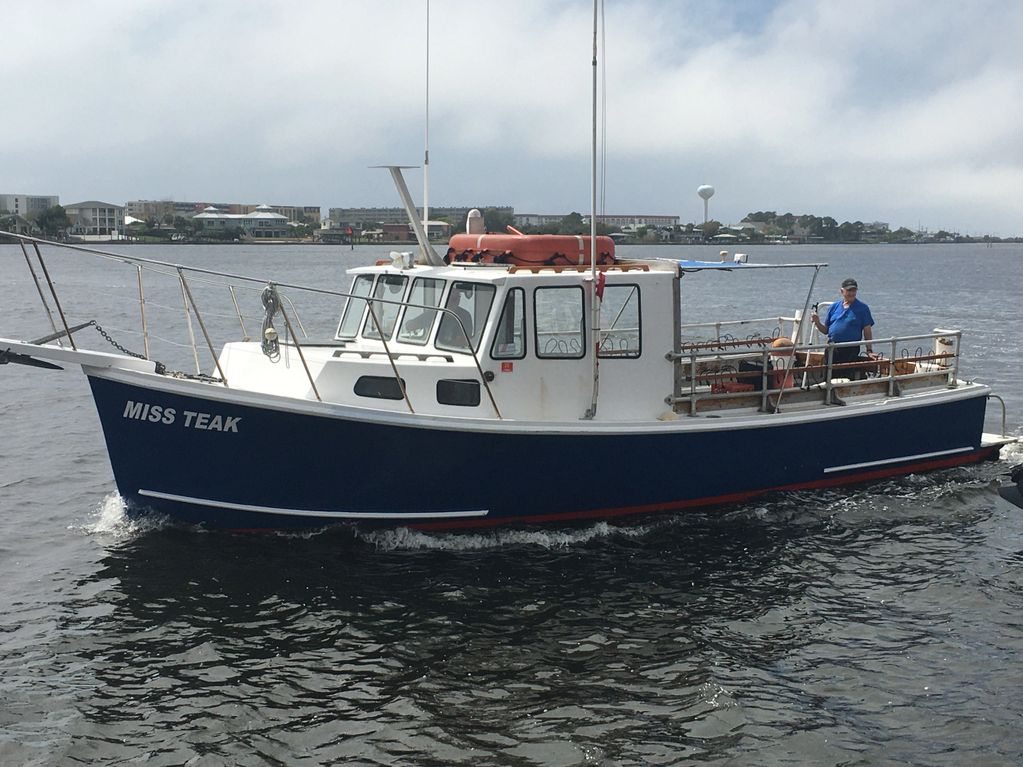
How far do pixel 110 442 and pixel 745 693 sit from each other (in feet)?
22.3

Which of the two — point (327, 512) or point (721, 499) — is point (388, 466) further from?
point (721, 499)

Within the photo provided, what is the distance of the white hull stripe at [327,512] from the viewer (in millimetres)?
10953

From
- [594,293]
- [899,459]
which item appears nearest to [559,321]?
[594,293]

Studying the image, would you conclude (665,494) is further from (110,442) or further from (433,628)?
(110,442)

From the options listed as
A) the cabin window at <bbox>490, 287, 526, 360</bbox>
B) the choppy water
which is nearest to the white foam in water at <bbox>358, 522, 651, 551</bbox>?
the choppy water

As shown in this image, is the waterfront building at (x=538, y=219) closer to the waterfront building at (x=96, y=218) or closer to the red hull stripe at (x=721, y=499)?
the red hull stripe at (x=721, y=499)

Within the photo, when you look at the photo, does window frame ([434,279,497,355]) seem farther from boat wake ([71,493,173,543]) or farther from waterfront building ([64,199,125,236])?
waterfront building ([64,199,125,236])

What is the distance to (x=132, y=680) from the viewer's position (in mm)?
8844

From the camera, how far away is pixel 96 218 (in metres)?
153

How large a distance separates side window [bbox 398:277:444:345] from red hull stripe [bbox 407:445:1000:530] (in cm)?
215

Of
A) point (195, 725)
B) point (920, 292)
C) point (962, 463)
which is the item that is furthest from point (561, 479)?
point (920, 292)

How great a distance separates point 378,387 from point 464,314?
133cm

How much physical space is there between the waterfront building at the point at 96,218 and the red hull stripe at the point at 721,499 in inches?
5635

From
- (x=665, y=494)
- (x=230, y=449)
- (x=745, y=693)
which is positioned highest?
(x=230, y=449)
